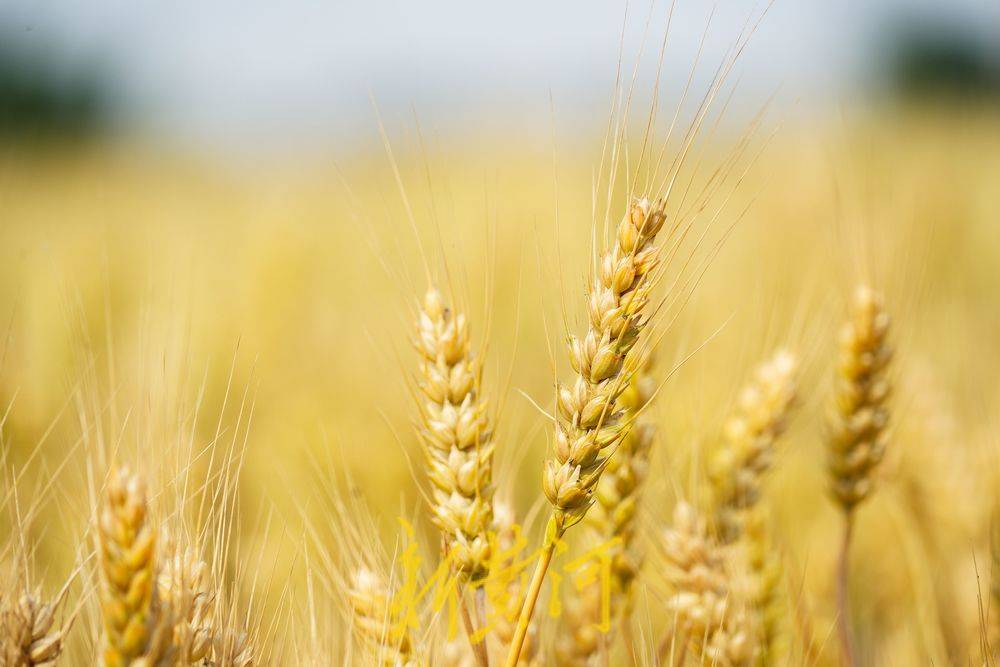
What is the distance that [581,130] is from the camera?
8062 millimetres

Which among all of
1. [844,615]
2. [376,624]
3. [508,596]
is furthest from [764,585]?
[376,624]

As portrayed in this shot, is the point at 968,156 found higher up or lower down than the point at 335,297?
higher up

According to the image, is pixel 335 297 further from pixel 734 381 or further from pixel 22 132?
pixel 22 132

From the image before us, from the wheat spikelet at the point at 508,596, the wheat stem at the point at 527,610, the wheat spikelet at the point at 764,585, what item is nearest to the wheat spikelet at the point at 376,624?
the wheat spikelet at the point at 508,596

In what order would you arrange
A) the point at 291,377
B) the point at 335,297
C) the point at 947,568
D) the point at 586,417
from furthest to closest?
the point at 335,297, the point at 291,377, the point at 947,568, the point at 586,417

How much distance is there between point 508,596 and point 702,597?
43cm

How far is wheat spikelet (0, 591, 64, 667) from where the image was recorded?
3.12 feet

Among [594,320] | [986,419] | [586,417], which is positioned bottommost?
[986,419]

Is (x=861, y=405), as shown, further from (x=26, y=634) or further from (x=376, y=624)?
(x=26, y=634)

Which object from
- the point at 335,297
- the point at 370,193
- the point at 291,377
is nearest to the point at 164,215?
the point at 370,193

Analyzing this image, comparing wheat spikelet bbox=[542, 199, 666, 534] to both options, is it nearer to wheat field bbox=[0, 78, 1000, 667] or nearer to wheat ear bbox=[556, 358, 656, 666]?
wheat field bbox=[0, 78, 1000, 667]

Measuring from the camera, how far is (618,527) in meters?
1.38

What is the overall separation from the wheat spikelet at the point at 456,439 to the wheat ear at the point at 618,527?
0.38 meters

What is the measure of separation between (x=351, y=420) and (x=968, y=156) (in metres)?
5.38
